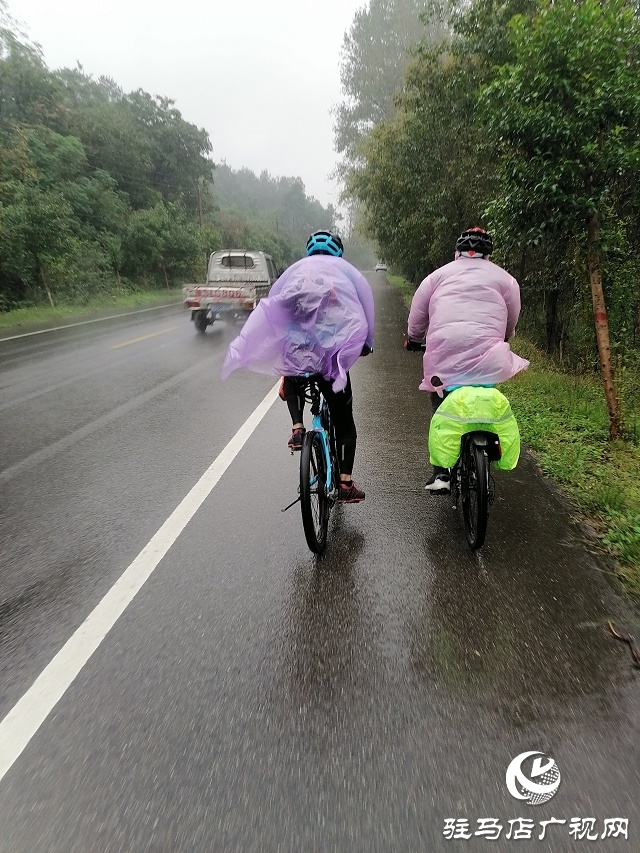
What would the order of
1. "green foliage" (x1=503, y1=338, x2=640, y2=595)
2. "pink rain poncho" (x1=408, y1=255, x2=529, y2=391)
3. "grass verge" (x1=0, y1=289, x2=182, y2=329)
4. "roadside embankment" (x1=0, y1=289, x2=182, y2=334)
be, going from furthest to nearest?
"grass verge" (x1=0, y1=289, x2=182, y2=329) → "roadside embankment" (x1=0, y1=289, x2=182, y2=334) → "green foliage" (x1=503, y1=338, x2=640, y2=595) → "pink rain poncho" (x1=408, y1=255, x2=529, y2=391)

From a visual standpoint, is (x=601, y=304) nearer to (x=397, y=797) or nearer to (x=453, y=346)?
(x=453, y=346)

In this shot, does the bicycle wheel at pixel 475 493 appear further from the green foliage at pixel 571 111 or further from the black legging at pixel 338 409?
the green foliage at pixel 571 111

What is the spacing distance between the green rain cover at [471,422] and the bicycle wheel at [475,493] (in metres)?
0.11

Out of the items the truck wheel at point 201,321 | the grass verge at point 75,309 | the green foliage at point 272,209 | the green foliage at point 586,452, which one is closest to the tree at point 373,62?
the grass verge at point 75,309

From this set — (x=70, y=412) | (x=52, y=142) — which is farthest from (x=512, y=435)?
(x=52, y=142)

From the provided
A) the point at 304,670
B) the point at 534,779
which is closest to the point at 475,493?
the point at 304,670

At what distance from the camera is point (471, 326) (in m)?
3.66

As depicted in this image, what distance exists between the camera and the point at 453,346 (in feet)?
12.2

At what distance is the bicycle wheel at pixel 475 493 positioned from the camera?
11.2ft

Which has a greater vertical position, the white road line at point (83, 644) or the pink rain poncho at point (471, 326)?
the pink rain poncho at point (471, 326)

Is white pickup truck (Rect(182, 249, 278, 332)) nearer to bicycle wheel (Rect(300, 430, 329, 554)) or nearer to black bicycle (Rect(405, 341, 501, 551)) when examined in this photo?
bicycle wheel (Rect(300, 430, 329, 554))

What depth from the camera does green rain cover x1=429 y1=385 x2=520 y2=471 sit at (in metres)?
3.52

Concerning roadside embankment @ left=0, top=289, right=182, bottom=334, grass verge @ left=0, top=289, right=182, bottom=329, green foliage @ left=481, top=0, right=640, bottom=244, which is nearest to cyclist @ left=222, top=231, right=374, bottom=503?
green foliage @ left=481, top=0, right=640, bottom=244

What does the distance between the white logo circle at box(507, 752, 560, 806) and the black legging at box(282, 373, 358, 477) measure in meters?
2.34
